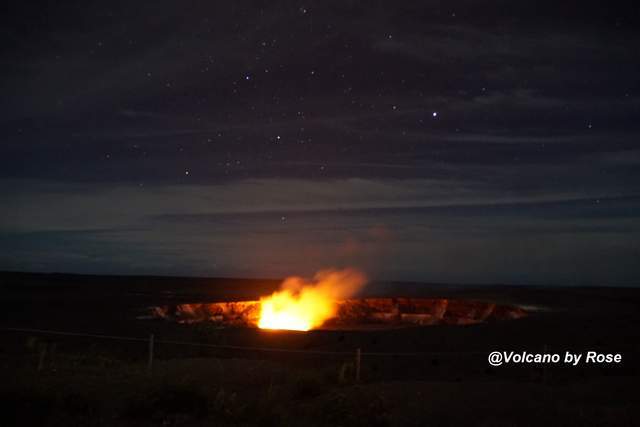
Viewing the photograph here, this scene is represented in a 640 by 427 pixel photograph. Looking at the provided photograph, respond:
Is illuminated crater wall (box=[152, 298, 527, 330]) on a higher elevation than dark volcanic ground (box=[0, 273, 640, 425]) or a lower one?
higher

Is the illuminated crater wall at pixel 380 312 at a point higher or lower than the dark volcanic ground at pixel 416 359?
higher

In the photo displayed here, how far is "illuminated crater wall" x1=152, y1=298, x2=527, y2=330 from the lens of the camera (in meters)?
36.9

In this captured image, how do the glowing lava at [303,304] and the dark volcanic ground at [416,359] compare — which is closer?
the dark volcanic ground at [416,359]

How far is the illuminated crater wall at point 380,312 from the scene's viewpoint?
1452 inches

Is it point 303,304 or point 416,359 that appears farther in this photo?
point 303,304

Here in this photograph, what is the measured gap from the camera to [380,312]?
4116 centimetres

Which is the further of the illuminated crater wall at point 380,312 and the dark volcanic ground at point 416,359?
the illuminated crater wall at point 380,312

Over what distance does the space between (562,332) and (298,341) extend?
35.6ft

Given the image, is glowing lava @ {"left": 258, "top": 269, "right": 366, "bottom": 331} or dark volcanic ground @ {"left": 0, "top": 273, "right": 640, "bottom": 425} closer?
dark volcanic ground @ {"left": 0, "top": 273, "right": 640, "bottom": 425}

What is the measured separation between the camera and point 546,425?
1071 cm

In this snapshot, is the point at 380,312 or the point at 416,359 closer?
the point at 416,359

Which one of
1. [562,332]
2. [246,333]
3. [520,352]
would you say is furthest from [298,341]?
[562,332]

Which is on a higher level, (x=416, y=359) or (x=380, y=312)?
(x=380, y=312)

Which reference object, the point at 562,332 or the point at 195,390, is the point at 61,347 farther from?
the point at 562,332
